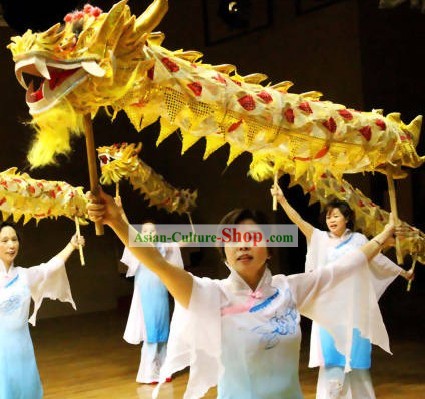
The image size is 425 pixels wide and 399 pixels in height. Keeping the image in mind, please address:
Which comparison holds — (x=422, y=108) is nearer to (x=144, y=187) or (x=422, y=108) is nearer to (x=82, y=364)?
(x=144, y=187)

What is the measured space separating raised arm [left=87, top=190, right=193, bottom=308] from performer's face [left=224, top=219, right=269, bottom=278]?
0.15m

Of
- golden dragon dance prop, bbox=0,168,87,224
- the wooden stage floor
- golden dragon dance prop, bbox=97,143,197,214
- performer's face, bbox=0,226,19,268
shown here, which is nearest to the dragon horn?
performer's face, bbox=0,226,19,268

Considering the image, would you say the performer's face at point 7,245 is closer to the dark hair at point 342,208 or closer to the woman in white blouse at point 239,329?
the dark hair at point 342,208

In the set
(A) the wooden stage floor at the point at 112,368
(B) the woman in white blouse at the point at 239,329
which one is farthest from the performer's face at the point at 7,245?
(B) the woman in white blouse at the point at 239,329

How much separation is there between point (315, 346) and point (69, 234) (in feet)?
18.0

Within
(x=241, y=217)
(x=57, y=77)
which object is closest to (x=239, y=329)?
(x=241, y=217)

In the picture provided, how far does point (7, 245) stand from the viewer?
11.8ft

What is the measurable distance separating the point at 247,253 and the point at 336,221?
196 cm

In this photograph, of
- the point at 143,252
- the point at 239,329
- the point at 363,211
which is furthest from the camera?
the point at 363,211

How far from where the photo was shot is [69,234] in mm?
8836

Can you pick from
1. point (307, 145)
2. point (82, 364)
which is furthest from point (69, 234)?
point (307, 145)

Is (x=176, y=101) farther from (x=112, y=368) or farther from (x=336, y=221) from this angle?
(x=112, y=368)

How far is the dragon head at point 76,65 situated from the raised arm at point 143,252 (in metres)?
0.17

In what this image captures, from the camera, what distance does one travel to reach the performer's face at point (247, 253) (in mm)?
1957
